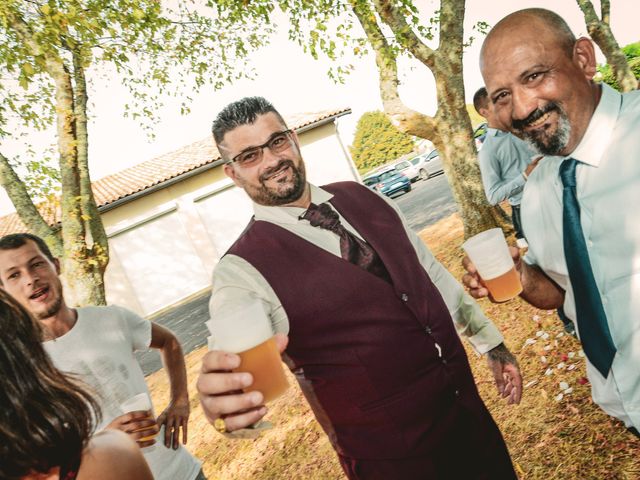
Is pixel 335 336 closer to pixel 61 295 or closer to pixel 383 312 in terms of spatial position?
pixel 383 312

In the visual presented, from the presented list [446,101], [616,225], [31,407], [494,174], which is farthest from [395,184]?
[31,407]

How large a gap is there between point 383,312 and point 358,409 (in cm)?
44

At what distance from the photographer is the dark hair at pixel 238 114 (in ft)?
6.65

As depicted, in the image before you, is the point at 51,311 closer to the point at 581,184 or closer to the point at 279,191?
the point at 279,191

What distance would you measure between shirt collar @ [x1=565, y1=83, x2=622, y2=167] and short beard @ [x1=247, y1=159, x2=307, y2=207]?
1257mm

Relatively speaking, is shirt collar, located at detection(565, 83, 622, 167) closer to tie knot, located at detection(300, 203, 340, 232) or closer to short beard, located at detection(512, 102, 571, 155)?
short beard, located at detection(512, 102, 571, 155)

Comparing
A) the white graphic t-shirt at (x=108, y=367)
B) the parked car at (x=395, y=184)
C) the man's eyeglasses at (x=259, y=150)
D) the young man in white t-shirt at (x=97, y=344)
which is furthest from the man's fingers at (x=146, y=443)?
the parked car at (x=395, y=184)

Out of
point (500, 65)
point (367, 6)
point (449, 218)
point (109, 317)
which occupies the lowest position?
point (449, 218)

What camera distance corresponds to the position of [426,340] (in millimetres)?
Answer: 1820

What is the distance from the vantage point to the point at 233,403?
1.13 m

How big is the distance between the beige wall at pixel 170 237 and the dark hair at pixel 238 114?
14.4 meters

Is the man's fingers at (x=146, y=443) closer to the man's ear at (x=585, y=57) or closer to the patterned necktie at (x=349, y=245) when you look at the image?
the patterned necktie at (x=349, y=245)

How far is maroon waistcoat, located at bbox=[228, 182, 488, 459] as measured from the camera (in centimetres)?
168

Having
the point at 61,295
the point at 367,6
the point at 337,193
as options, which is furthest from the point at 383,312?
the point at 367,6
